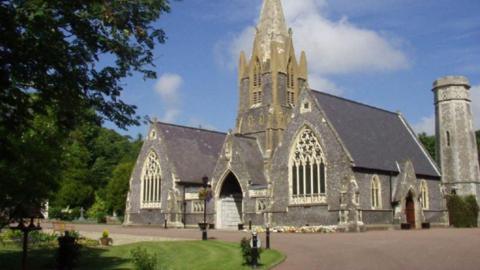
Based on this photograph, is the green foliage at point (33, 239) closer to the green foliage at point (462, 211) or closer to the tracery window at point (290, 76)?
the tracery window at point (290, 76)

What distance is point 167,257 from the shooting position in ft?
63.6

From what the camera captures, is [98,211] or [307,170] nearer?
[307,170]

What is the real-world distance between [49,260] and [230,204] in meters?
26.7

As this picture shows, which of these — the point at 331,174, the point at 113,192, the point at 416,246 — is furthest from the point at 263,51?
the point at 416,246

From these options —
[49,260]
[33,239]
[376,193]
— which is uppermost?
[376,193]

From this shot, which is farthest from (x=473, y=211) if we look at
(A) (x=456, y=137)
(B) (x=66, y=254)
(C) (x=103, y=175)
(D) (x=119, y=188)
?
(C) (x=103, y=175)

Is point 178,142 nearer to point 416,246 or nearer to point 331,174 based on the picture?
point 331,174

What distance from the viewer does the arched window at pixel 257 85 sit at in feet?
170

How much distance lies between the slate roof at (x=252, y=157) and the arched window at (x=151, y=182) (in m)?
→ 9.22

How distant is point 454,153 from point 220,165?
2215 centimetres

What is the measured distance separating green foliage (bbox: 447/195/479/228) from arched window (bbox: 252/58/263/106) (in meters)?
20.1

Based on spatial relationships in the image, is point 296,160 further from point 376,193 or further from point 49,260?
point 49,260

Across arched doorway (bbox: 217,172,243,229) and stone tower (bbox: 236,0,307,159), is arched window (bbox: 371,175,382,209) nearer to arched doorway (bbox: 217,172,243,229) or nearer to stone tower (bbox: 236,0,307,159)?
stone tower (bbox: 236,0,307,159)

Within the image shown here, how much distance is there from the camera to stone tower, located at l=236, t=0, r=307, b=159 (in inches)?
1959
